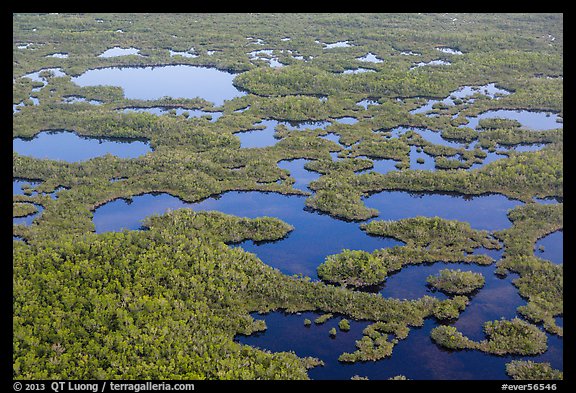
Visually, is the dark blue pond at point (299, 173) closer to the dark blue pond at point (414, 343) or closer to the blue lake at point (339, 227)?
the blue lake at point (339, 227)

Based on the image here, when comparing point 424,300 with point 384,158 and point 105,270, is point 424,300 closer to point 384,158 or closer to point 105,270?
point 105,270

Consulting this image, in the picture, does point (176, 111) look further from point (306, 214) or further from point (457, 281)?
point (457, 281)

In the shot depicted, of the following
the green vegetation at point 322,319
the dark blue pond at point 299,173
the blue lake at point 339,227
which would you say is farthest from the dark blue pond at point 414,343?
the dark blue pond at point 299,173

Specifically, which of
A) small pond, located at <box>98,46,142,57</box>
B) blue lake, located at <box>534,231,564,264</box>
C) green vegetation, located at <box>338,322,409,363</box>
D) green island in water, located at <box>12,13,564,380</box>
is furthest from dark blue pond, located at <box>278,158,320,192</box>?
small pond, located at <box>98,46,142,57</box>

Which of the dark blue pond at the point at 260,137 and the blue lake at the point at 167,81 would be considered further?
the blue lake at the point at 167,81

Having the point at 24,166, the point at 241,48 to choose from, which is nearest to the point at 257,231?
the point at 24,166

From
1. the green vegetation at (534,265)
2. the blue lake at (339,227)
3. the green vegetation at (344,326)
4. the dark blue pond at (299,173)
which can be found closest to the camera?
the blue lake at (339,227)

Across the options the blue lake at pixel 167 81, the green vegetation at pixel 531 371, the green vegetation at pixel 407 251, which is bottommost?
the green vegetation at pixel 531 371
